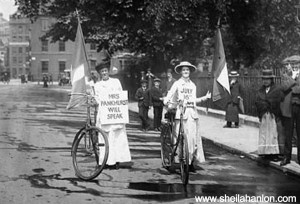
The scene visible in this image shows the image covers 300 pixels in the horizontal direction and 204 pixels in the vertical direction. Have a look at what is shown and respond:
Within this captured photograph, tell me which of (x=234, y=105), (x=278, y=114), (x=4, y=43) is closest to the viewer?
(x=278, y=114)

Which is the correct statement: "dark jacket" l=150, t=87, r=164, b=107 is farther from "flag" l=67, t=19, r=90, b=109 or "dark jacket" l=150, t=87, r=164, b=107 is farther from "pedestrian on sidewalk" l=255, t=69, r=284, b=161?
"flag" l=67, t=19, r=90, b=109

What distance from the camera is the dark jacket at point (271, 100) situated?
8266 mm

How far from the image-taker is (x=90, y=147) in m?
7.79

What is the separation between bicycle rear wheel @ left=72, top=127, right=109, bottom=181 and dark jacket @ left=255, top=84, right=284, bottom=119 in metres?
3.12

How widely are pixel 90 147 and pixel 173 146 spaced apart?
4.52 feet

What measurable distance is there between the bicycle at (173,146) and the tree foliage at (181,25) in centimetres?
1030

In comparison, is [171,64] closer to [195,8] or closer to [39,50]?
[195,8]

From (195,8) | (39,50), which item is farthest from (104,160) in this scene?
(39,50)

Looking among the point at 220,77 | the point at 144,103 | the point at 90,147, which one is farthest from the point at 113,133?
the point at 144,103

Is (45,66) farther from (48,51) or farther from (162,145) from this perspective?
(162,145)

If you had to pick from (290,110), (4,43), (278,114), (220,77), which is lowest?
(278,114)

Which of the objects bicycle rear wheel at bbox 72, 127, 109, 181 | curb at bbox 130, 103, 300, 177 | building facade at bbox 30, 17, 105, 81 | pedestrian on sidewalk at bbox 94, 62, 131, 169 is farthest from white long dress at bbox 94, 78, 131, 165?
building facade at bbox 30, 17, 105, 81

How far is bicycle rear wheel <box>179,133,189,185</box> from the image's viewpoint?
→ 22.2ft

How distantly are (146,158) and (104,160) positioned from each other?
2164 mm
